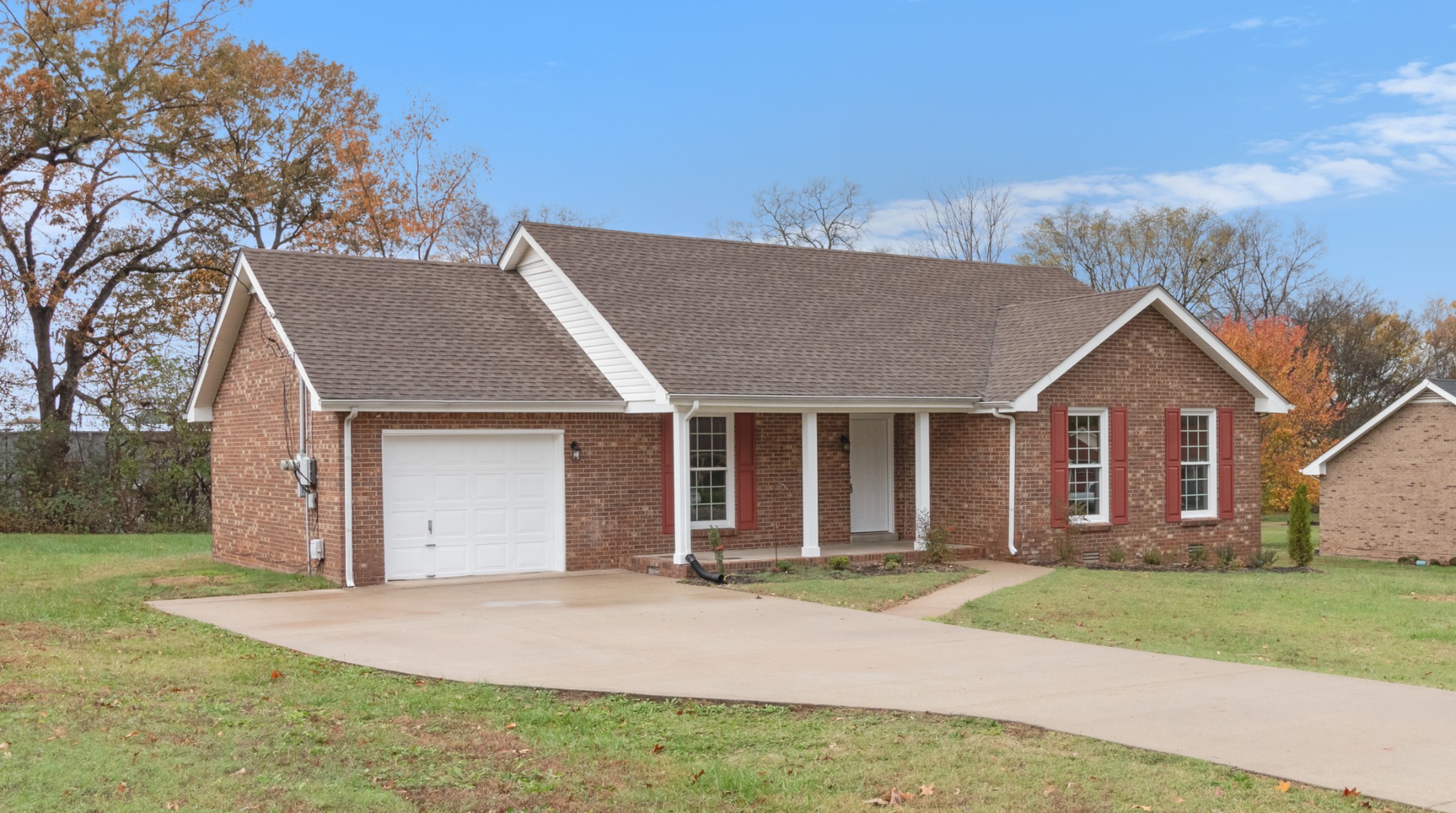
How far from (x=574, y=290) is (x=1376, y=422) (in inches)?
800

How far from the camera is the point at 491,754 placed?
26.4ft

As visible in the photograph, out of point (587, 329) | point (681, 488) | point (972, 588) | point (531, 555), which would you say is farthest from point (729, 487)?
point (972, 588)

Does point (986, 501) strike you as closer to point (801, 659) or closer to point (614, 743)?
point (801, 659)

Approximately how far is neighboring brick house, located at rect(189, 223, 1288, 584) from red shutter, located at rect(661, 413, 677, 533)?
0.15 ft

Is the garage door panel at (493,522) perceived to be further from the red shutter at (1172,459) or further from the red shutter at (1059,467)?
the red shutter at (1172,459)

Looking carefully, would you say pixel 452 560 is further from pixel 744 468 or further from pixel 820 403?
pixel 820 403

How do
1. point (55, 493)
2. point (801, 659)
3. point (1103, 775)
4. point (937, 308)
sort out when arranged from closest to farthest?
point (1103, 775), point (801, 659), point (937, 308), point (55, 493)

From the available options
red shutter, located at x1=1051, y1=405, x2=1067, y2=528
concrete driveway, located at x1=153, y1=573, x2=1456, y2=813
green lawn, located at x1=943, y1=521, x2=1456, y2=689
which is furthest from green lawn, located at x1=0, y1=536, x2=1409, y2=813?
red shutter, located at x1=1051, y1=405, x2=1067, y2=528

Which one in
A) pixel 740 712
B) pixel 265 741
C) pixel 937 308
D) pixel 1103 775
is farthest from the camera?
pixel 937 308

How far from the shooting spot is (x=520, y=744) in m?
8.30

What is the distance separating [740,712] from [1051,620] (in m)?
5.98

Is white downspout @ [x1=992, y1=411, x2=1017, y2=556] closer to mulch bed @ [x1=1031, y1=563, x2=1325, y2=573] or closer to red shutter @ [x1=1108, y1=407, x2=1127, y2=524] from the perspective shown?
mulch bed @ [x1=1031, y1=563, x2=1325, y2=573]

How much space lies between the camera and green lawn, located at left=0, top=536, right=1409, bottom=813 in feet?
23.2

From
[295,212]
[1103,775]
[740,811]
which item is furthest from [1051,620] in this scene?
[295,212]
